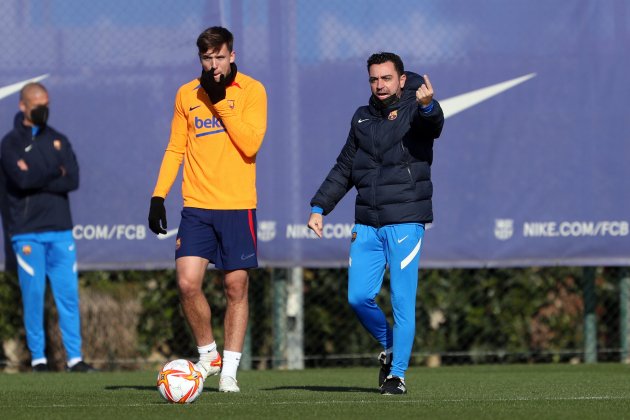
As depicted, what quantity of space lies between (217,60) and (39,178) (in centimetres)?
329

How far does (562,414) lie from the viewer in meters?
6.53

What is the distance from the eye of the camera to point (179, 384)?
23.6ft

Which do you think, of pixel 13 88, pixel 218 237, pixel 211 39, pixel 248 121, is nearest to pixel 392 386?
pixel 218 237

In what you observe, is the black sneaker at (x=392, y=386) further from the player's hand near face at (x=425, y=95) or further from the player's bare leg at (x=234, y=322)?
the player's hand near face at (x=425, y=95)

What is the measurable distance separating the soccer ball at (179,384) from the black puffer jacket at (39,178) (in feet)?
12.9

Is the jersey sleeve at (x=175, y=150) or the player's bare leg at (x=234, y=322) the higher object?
the jersey sleeve at (x=175, y=150)

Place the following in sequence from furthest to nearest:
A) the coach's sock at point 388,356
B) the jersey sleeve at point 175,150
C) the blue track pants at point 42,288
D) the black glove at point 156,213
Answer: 1. the blue track pants at point 42,288
2. the jersey sleeve at point 175,150
3. the black glove at point 156,213
4. the coach's sock at point 388,356

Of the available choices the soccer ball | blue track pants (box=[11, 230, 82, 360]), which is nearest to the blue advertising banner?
blue track pants (box=[11, 230, 82, 360])

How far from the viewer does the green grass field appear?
6633mm

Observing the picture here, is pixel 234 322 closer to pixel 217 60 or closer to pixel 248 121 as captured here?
pixel 248 121

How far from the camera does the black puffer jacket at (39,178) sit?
35.6 feet

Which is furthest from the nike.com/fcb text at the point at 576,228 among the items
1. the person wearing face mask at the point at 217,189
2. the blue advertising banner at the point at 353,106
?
the person wearing face mask at the point at 217,189

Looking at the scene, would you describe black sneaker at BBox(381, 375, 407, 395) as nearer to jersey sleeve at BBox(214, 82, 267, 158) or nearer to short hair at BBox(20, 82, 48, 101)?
jersey sleeve at BBox(214, 82, 267, 158)

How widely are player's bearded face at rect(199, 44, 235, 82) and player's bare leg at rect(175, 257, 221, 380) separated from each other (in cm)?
113
